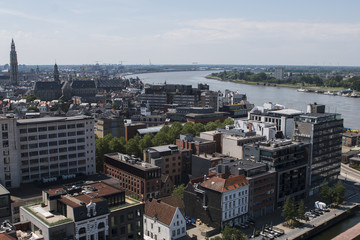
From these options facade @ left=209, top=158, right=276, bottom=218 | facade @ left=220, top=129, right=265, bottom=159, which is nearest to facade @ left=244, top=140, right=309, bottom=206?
facade @ left=209, top=158, right=276, bottom=218

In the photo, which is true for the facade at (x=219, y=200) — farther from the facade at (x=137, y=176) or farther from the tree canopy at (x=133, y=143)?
the tree canopy at (x=133, y=143)

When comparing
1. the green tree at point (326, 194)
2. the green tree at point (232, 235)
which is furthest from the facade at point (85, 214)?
the green tree at point (326, 194)

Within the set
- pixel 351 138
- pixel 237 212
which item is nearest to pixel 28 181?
pixel 237 212

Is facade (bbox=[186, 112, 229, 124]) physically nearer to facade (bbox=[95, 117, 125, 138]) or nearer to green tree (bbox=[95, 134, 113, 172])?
facade (bbox=[95, 117, 125, 138])

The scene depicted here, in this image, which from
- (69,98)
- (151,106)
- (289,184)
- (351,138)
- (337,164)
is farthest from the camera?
(69,98)

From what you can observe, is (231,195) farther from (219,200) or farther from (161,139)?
(161,139)

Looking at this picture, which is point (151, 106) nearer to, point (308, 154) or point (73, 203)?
point (308, 154)
